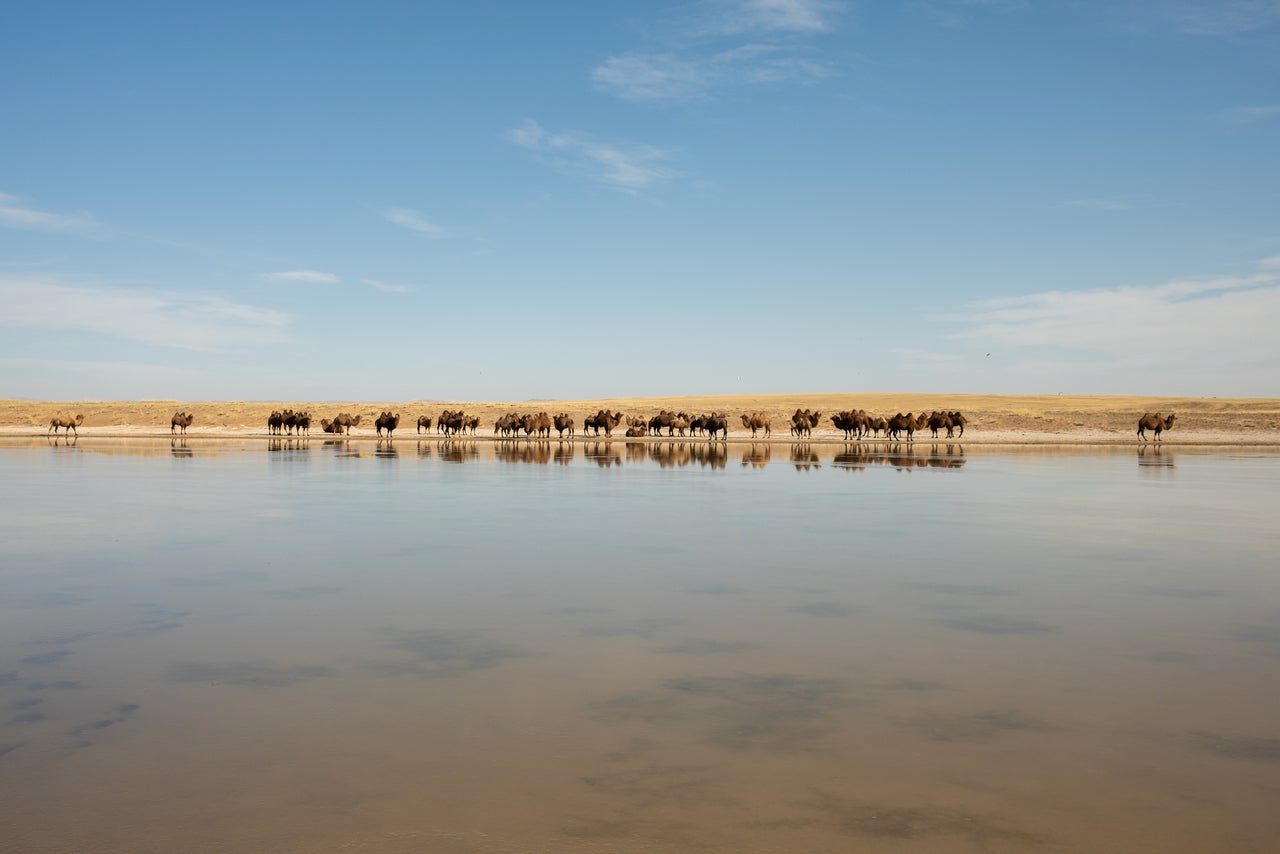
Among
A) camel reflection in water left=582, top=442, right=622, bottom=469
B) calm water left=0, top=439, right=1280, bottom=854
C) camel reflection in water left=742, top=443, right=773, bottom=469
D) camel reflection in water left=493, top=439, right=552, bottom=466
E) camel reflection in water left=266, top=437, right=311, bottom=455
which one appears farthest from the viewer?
camel reflection in water left=266, top=437, right=311, bottom=455

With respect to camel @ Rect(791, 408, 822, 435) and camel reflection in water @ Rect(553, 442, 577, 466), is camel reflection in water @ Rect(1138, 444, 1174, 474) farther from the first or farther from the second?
camel @ Rect(791, 408, 822, 435)

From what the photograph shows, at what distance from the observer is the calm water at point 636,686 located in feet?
14.3

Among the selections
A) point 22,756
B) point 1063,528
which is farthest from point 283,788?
point 1063,528

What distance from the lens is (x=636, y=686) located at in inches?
248

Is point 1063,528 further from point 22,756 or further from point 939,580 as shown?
point 22,756

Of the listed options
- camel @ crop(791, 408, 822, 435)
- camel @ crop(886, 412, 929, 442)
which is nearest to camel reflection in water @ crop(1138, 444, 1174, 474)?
camel @ crop(886, 412, 929, 442)

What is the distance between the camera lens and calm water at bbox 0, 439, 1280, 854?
436 centimetres

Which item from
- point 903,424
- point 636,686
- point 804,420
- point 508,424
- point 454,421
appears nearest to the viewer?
point 636,686

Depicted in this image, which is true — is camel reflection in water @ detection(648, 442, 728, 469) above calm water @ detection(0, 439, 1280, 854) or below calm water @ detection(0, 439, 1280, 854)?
above

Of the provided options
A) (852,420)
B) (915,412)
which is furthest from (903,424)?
(915,412)

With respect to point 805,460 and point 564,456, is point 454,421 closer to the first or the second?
point 564,456

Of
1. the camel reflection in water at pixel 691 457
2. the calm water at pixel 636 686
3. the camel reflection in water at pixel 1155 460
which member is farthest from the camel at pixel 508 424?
the calm water at pixel 636 686

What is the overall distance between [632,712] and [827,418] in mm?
79057

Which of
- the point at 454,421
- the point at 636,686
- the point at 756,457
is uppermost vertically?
the point at 454,421
